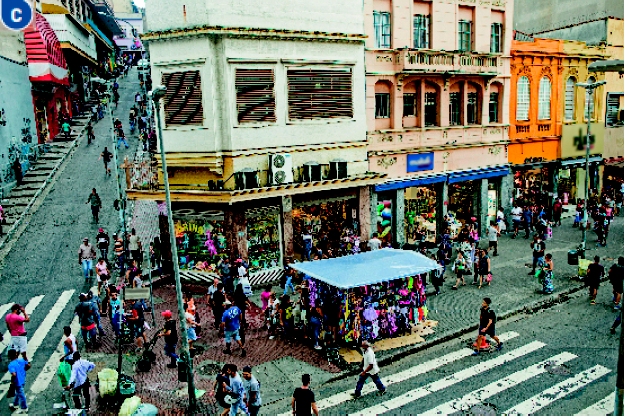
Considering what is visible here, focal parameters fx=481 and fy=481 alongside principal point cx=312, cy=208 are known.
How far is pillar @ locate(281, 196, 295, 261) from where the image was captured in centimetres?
2161

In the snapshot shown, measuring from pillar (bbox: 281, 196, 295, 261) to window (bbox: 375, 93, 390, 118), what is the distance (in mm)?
6926

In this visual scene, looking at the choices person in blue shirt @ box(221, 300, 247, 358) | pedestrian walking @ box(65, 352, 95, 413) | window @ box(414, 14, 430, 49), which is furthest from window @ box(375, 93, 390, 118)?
pedestrian walking @ box(65, 352, 95, 413)

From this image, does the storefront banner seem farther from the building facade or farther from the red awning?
the red awning

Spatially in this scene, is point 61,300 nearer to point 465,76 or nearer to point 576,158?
point 465,76

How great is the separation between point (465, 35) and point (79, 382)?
24813 mm

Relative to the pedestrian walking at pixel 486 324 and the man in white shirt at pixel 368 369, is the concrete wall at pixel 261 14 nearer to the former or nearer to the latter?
the man in white shirt at pixel 368 369

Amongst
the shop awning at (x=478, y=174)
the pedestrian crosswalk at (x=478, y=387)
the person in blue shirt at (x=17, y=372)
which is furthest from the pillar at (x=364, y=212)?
the person in blue shirt at (x=17, y=372)

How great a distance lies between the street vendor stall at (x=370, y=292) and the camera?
14312mm

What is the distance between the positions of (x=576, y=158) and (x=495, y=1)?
39.7 ft

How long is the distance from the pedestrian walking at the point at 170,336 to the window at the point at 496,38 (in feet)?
76.9

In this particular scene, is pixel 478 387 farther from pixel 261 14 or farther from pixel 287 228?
pixel 261 14

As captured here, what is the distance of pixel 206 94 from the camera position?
1966 centimetres

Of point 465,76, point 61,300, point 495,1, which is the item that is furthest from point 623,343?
point 495,1

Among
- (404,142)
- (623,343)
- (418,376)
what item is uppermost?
(404,142)
